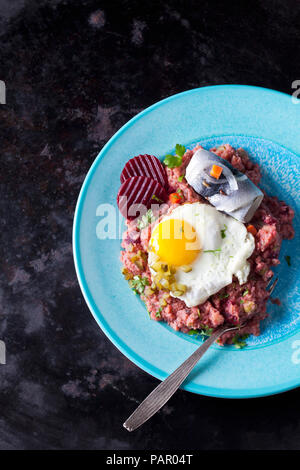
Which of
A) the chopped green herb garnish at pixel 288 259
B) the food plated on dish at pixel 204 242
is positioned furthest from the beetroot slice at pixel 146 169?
the chopped green herb garnish at pixel 288 259

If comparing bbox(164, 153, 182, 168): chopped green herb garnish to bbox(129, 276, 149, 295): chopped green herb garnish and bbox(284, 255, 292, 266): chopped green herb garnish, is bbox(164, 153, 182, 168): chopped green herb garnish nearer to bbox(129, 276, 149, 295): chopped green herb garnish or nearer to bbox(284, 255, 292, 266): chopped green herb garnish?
bbox(129, 276, 149, 295): chopped green herb garnish

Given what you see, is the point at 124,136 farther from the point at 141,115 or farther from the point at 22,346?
the point at 22,346

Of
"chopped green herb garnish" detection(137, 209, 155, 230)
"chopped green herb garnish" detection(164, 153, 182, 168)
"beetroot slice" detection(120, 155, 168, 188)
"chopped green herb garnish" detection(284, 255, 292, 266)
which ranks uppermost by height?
"chopped green herb garnish" detection(164, 153, 182, 168)

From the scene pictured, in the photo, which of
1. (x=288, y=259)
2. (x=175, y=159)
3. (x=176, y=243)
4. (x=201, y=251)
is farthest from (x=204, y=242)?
(x=288, y=259)

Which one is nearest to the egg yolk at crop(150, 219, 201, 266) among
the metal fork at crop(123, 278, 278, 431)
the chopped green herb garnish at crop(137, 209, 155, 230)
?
the chopped green herb garnish at crop(137, 209, 155, 230)

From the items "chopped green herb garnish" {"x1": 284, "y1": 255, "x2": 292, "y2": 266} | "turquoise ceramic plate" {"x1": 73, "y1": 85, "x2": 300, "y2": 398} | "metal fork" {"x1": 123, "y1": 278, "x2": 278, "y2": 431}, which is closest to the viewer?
"metal fork" {"x1": 123, "y1": 278, "x2": 278, "y2": 431}

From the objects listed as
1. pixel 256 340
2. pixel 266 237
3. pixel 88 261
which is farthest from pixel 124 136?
pixel 256 340
